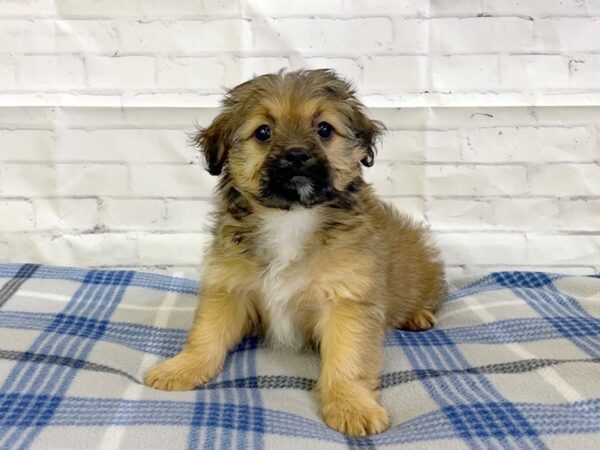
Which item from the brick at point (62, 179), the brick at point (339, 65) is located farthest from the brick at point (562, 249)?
the brick at point (62, 179)

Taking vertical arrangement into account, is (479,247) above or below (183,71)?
below

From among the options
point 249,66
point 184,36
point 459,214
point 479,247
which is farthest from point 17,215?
point 479,247

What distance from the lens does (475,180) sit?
11.3 feet

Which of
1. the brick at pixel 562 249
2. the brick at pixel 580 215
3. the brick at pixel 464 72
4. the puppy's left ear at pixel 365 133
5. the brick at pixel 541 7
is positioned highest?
the brick at pixel 541 7

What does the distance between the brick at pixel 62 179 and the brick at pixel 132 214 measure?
0.24 feet

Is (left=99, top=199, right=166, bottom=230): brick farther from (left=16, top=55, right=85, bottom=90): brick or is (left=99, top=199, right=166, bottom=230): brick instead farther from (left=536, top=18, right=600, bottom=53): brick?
(left=536, top=18, right=600, bottom=53): brick

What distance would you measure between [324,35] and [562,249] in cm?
161

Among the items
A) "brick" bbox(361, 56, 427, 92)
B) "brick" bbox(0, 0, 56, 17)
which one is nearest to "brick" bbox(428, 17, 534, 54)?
"brick" bbox(361, 56, 427, 92)

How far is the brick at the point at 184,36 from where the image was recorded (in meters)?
3.25

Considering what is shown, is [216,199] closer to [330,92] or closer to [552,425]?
[330,92]

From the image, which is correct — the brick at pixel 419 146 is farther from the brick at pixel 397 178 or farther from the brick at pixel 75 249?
the brick at pixel 75 249

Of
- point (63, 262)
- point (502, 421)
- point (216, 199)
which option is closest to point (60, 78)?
point (63, 262)

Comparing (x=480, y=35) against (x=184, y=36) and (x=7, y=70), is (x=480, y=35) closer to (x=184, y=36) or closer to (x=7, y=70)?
(x=184, y=36)

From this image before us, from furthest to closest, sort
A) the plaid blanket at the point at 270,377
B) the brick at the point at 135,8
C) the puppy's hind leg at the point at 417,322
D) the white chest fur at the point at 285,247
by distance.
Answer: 1. the brick at the point at 135,8
2. the puppy's hind leg at the point at 417,322
3. the white chest fur at the point at 285,247
4. the plaid blanket at the point at 270,377
